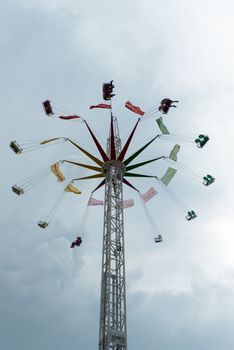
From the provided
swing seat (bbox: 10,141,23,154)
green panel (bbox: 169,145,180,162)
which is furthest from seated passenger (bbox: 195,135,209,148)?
swing seat (bbox: 10,141,23,154)

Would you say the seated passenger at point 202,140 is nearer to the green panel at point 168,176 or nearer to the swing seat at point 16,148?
the green panel at point 168,176

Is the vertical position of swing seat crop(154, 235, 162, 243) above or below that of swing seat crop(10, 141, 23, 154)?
below

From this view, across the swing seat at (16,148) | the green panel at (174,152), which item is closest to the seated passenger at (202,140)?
the green panel at (174,152)

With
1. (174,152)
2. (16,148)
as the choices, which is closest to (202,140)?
(174,152)

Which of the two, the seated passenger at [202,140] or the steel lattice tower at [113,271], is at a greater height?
the seated passenger at [202,140]

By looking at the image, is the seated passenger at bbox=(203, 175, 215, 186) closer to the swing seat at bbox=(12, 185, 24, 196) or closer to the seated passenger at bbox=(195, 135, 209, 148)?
the seated passenger at bbox=(195, 135, 209, 148)

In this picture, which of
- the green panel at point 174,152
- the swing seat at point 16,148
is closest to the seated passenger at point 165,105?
the green panel at point 174,152

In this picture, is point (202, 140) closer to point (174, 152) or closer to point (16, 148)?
→ point (174, 152)

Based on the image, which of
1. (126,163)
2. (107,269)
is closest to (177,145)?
(126,163)

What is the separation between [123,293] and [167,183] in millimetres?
9815

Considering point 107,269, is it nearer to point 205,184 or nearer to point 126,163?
point 126,163

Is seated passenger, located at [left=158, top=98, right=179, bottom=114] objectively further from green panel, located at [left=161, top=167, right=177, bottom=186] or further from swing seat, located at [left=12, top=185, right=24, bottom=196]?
swing seat, located at [left=12, top=185, right=24, bottom=196]

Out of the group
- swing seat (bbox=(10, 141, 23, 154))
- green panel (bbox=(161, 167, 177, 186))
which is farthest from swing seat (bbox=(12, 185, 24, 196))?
green panel (bbox=(161, 167, 177, 186))

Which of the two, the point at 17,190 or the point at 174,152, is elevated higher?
the point at 174,152
